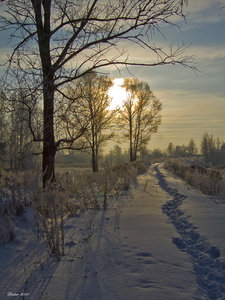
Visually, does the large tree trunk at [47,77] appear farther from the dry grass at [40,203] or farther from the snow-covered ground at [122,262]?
the snow-covered ground at [122,262]

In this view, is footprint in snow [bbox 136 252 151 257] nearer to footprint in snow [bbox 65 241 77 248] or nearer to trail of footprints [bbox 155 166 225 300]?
trail of footprints [bbox 155 166 225 300]

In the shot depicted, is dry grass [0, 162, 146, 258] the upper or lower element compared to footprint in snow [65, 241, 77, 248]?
upper

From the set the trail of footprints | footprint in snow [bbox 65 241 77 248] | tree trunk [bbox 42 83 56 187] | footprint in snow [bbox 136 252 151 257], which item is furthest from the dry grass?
the trail of footprints

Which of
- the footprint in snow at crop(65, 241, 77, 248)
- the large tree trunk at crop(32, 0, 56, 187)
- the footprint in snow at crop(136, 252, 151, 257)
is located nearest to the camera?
the footprint in snow at crop(136, 252, 151, 257)

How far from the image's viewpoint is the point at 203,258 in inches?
116

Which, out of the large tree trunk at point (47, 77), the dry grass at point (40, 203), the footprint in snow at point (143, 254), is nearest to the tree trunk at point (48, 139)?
the large tree trunk at point (47, 77)

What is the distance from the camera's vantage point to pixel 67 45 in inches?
231

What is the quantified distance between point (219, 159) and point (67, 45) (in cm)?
9539

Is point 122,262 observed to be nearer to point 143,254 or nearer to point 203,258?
point 143,254

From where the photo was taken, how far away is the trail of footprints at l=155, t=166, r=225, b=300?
2262 mm

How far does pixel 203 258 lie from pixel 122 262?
38.1 inches

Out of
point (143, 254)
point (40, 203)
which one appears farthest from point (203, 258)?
point (40, 203)

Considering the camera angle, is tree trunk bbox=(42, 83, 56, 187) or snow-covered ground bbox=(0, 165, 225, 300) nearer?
snow-covered ground bbox=(0, 165, 225, 300)

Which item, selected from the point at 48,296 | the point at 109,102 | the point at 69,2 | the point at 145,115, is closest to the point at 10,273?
the point at 48,296
